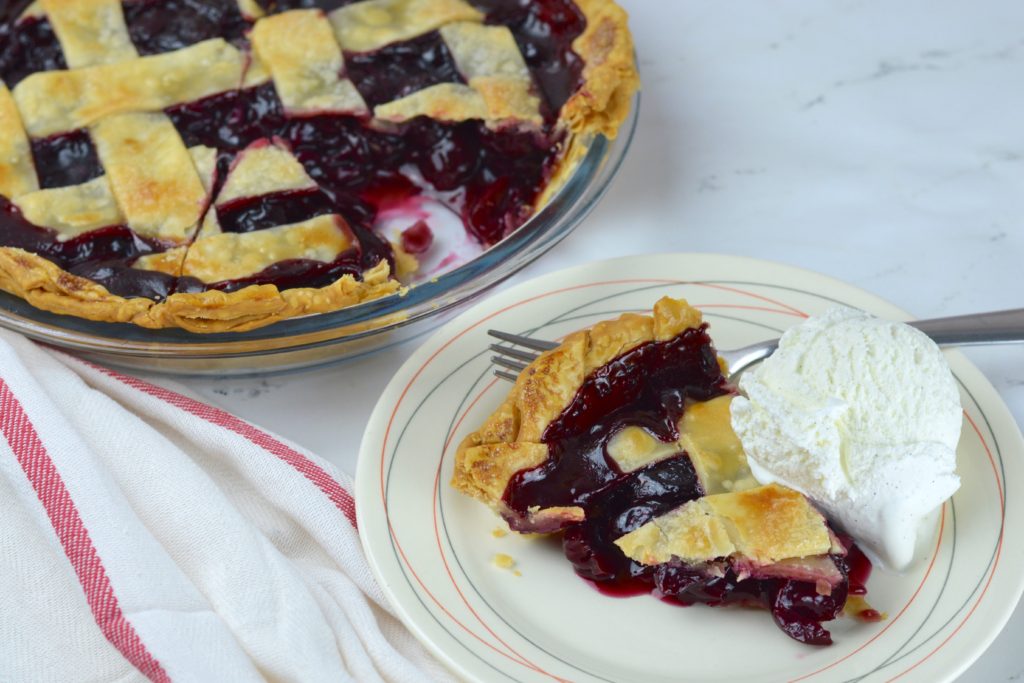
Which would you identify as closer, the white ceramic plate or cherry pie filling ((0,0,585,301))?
the white ceramic plate

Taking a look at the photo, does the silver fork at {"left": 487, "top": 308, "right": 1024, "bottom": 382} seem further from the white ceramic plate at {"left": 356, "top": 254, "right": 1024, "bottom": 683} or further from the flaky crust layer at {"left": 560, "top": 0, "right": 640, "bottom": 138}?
the flaky crust layer at {"left": 560, "top": 0, "right": 640, "bottom": 138}

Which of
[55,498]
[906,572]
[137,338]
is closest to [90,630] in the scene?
[55,498]

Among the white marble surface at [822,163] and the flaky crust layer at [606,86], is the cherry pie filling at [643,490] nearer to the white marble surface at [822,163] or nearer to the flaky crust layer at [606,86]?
the white marble surface at [822,163]

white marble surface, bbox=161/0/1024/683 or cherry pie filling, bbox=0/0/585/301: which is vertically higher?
cherry pie filling, bbox=0/0/585/301

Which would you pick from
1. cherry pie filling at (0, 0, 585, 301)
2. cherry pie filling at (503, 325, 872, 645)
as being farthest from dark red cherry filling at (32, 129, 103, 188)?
cherry pie filling at (503, 325, 872, 645)

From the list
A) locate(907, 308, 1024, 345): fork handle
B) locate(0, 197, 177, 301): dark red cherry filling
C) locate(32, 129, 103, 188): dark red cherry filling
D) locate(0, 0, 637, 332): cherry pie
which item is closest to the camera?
locate(907, 308, 1024, 345): fork handle

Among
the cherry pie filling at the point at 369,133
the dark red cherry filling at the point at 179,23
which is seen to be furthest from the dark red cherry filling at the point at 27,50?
the dark red cherry filling at the point at 179,23

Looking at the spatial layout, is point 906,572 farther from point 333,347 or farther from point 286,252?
point 286,252

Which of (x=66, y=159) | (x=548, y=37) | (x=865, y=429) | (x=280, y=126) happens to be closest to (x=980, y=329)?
(x=865, y=429)

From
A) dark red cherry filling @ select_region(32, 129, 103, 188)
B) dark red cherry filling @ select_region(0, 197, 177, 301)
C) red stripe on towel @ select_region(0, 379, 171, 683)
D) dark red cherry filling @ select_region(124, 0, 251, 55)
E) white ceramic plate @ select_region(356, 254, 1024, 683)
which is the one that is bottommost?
white ceramic plate @ select_region(356, 254, 1024, 683)

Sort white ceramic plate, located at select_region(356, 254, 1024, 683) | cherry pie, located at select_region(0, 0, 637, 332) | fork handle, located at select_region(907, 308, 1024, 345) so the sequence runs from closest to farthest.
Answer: white ceramic plate, located at select_region(356, 254, 1024, 683), fork handle, located at select_region(907, 308, 1024, 345), cherry pie, located at select_region(0, 0, 637, 332)
